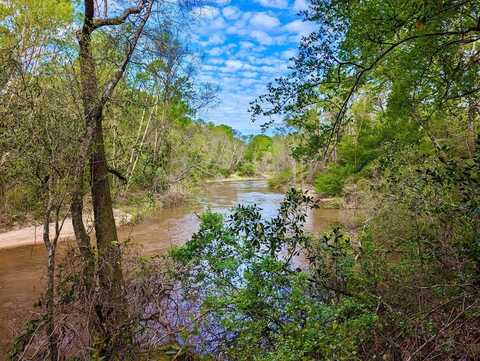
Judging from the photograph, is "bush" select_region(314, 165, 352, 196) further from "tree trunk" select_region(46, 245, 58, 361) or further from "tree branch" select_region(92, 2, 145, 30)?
"tree trunk" select_region(46, 245, 58, 361)

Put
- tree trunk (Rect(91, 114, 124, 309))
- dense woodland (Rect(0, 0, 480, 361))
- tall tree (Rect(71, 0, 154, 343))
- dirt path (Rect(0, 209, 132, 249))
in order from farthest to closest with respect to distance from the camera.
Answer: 1. dirt path (Rect(0, 209, 132, 249))
2. tree trunk (Rect(91, 114, 124, 309))
3. tall tree (Rect(71, 0, 154, 343))
4. dense woodland (Rect(0, 0, 480, 361))

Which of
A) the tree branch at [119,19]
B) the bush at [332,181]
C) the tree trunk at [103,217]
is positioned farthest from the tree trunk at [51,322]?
the bush at [332,181]

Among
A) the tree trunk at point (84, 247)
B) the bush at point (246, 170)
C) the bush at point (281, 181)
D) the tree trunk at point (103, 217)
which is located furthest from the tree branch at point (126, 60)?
the bush at point (246, 170)

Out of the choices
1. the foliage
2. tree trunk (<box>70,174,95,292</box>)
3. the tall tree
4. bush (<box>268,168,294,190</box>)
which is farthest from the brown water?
bush (<box>268,168,294,190</box>)

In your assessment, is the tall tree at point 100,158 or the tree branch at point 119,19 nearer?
the tall tree at point 100,158

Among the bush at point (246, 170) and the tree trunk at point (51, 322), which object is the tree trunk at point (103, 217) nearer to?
the tree trunk at point (51, 322)

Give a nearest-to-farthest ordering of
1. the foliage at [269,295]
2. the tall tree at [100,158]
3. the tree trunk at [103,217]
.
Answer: the foliage at [269,295] < the tall tree at [100,158] < the tree trunk at [103,217]

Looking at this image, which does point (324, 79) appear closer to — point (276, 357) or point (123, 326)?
point (276, 357)

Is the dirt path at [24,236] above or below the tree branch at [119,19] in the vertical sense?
below

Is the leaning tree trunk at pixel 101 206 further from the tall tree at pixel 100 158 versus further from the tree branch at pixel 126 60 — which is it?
the tree branch at pixel 126 60

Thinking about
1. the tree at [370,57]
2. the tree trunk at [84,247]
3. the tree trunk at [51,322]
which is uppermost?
the tree at [370,57]

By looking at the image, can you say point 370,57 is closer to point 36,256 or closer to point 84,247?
point 84,247

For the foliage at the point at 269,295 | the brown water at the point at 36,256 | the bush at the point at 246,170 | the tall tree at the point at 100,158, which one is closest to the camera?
the foliage at the point at 269,295

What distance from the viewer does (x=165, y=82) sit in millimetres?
6965
